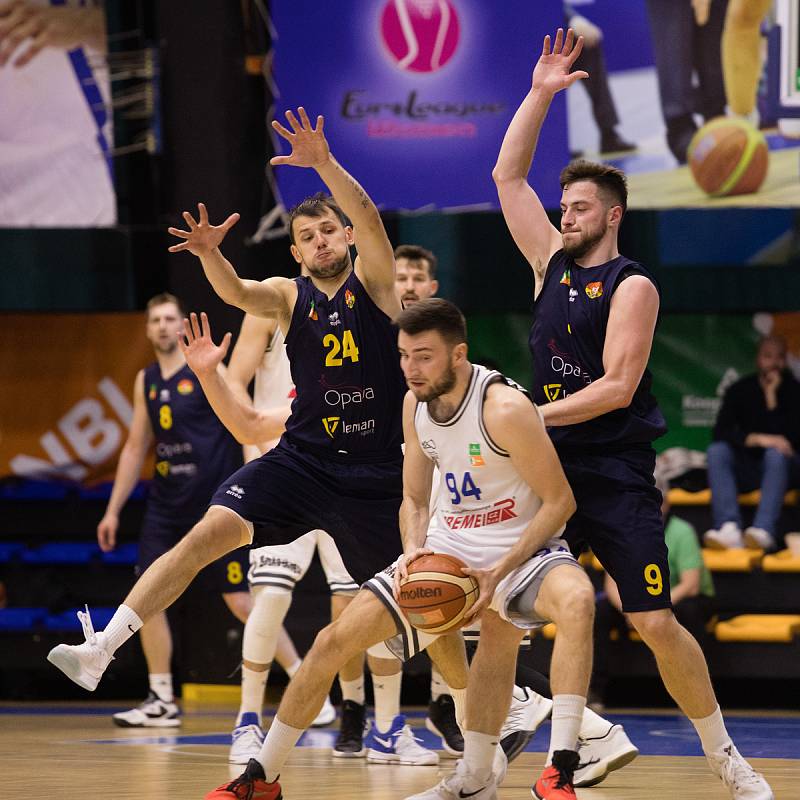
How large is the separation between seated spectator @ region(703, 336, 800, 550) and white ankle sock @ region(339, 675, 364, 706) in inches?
141

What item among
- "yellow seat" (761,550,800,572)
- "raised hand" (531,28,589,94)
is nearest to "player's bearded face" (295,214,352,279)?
"raised hand" (531,28,589,94)

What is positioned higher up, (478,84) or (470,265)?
(478,84)

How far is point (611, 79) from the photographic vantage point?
959 cm

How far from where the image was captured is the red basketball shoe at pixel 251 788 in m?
4.83

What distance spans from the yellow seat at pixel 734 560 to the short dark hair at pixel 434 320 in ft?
17.2

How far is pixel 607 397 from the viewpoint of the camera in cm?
507

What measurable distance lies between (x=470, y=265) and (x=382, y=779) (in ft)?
14.9

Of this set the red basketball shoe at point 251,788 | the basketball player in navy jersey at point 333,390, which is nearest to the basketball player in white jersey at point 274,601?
the basketball player in navy jersey at point 333,390

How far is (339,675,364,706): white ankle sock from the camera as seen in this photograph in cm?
718

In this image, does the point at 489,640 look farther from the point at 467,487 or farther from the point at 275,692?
the point at 275,692

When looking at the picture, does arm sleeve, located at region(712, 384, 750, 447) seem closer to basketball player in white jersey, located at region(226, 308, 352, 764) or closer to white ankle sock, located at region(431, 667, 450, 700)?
basketball player in white jersey, located at region(226, 308, 352, 764)

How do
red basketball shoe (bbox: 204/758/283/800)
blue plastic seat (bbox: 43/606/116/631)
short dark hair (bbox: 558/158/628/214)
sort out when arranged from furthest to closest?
blue plastic seat (bbox: 43/606/116/631)
short dark hair (bbox: 558/158/628/214)
red basketball shoe (bbox: 204/758/283/800)

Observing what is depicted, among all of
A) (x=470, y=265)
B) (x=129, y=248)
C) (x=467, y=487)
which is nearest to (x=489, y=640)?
(x=467, y=487)

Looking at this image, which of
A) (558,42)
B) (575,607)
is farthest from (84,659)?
(558,42)
